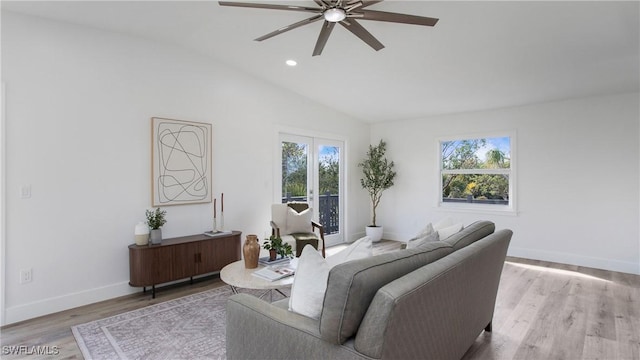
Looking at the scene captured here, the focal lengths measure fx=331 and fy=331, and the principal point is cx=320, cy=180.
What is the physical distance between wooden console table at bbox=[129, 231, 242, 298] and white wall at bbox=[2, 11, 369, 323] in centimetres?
30

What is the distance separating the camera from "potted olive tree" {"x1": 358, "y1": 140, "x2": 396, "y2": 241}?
633 cm

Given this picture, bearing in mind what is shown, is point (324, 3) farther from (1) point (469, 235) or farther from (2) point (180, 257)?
(2) point (180, 257)

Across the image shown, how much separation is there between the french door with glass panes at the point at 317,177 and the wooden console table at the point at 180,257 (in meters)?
1.35

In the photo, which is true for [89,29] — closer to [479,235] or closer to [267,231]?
[267,231]

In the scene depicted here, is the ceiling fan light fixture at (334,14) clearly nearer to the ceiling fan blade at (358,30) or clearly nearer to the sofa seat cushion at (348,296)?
the ceiling fan blade at (358,30)

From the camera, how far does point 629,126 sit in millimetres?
4367

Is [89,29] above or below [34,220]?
above

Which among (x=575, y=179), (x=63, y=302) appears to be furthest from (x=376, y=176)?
(x=63, y=302)

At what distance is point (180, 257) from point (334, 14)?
2.94m

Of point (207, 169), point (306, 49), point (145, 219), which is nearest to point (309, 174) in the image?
point (207, 169)

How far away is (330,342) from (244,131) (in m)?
3.80

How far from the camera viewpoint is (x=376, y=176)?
6371mm

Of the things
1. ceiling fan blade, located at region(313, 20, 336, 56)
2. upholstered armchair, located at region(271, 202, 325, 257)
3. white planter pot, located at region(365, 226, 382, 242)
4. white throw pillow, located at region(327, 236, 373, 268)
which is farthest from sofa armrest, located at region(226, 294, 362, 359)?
white planter pot, located at region(365, 226, 382, 242)

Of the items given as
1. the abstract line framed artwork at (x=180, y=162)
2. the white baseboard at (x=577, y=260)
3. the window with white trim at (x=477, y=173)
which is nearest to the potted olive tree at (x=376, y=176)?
the window with white trim at (x=477, y=173)
